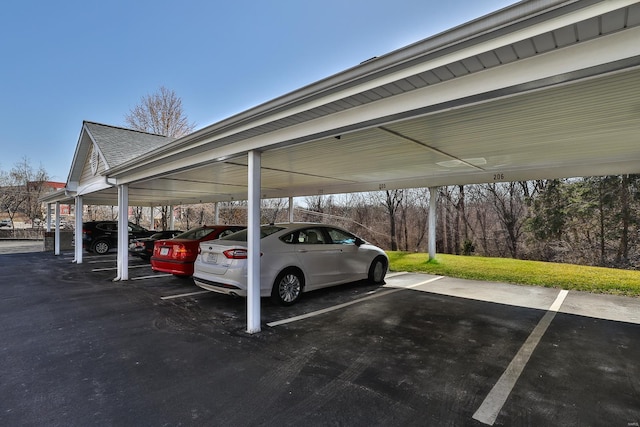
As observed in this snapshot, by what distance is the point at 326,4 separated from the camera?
A: 22.7ft

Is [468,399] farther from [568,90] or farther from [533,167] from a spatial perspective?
[533,167]

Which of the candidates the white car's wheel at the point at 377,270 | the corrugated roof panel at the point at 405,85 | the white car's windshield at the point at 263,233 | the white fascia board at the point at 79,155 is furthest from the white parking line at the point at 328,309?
the white fascia board at the point at 79,155

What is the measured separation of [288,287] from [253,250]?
1.43 m

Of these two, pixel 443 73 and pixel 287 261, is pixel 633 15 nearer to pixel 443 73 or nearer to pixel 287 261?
pixel 443 73

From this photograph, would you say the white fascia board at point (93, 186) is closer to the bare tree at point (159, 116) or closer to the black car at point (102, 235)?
the black car at point (102, 235)

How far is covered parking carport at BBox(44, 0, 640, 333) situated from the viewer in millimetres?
1922

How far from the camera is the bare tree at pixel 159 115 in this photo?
24609mm

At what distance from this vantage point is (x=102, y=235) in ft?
45.3

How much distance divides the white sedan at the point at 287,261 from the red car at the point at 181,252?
107 centimetres

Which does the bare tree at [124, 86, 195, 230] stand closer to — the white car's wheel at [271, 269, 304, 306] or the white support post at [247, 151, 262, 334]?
the white car's wheel at [271, 269, 304, 306]

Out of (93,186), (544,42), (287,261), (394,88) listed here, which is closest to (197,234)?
(287,261)

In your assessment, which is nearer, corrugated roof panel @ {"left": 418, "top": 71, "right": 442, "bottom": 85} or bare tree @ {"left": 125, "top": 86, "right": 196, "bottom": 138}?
corrugated roof panel @ {"left": 418, "top": 71, "right": 442, "bottom": 85}

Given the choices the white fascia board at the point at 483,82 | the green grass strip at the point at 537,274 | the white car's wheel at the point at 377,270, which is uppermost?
the white fascia board at the point at 483,82

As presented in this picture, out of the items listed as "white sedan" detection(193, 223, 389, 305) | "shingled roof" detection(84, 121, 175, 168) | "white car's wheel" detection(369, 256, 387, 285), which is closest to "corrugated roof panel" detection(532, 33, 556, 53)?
"white sedan" detection(193, 223, 389, 305)
